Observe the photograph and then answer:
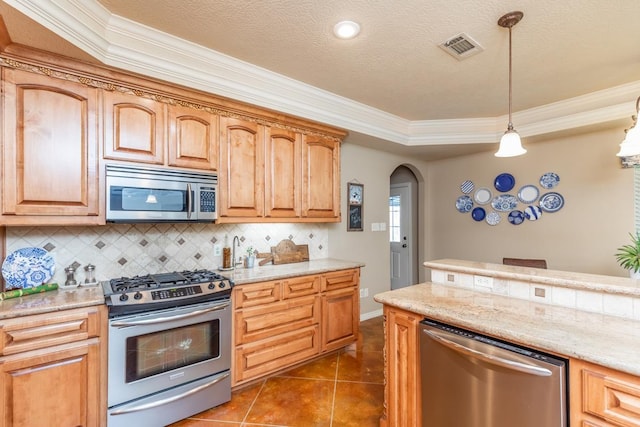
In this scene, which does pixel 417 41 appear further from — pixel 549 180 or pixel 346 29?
pixel 549 180

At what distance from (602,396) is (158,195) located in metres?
2.69

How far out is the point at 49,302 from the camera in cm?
179

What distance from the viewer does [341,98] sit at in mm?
3326

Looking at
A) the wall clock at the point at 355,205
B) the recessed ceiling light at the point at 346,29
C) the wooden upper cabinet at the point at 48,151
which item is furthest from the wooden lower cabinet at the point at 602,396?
the wall clock at the point at 355,205

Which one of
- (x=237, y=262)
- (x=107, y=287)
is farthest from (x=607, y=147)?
(x=107, y=287)

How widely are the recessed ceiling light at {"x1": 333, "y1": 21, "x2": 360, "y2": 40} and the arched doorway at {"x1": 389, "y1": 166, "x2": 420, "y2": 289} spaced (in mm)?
3477

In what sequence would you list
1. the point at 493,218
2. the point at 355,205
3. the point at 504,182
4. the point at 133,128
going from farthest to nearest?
the point at 493,218
the point at 504,182
the point at 355,205
the point at 133,128

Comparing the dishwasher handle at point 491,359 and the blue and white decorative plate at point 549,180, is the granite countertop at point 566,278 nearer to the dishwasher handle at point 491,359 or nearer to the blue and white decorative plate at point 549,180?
the dishwasher handle at point 491,359

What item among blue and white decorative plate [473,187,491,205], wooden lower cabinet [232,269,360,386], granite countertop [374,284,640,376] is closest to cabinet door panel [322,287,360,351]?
wooden lower cabinet [232,269,360,386]

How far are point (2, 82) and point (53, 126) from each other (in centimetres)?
31

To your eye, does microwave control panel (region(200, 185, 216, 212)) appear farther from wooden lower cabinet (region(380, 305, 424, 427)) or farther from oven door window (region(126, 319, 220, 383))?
wooden lower cabinet (region(380, 305, 424, 427))

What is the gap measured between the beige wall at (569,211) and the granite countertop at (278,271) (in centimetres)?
242

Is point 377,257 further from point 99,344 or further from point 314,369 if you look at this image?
point 99,344

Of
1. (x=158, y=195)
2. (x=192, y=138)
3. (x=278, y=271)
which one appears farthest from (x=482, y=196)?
(x=158, y=195)
